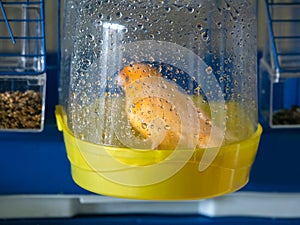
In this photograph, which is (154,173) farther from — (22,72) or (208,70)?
(22,72)

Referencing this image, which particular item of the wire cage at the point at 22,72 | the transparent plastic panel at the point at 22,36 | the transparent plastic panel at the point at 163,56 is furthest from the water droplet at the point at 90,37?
the transparent plastic panel at the point at 22,36

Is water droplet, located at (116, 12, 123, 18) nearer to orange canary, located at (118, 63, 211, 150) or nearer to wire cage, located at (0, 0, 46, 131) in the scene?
orange canary, located at (118, 63, 211, 150)

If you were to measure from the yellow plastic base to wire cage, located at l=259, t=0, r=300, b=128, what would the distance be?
0.21 metres

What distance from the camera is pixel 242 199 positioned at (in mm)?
906

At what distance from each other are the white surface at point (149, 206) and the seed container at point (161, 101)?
16 cm

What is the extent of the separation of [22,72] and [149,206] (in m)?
0.28

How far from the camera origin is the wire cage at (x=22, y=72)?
0.88 meters

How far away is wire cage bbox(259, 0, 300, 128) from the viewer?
914 millimetres

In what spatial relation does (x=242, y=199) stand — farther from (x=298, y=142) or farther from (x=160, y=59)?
(x=160, y=59)

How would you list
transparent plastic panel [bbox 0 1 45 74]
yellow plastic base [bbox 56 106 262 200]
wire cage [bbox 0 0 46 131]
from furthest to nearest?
transparent plastic panel [bbox 0 1 45 74]
wire cage [bbox 0 0 46 131]
yellow plastic base [bbox 56 106 262 200]

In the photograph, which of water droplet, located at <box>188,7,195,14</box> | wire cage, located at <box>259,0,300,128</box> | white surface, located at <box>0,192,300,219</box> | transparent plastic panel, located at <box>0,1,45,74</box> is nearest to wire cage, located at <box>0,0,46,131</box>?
transparent plastic panel, located at <box>0,1,45,74</box>

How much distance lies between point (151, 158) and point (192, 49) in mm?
142

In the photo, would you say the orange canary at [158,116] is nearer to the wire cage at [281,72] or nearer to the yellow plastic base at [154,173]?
the yellow plastic base at [154,173]

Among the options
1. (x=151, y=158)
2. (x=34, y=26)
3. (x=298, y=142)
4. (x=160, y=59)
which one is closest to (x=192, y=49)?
(x=160, y=59)
